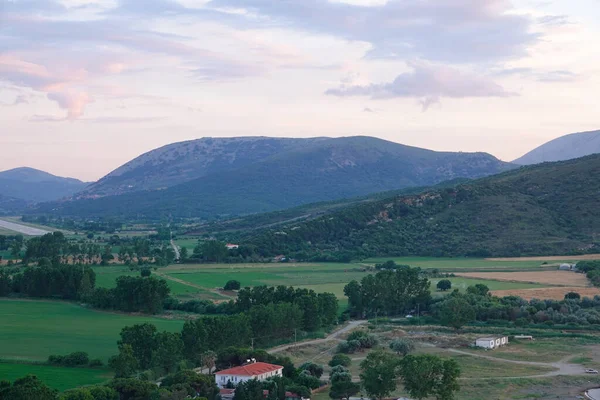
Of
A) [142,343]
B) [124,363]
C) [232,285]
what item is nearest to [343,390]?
[124,363]

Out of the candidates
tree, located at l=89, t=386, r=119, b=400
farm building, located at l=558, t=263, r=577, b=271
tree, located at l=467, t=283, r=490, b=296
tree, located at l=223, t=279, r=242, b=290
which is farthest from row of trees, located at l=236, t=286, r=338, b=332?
farm building, located at l=558, t=263, r=577, b=271

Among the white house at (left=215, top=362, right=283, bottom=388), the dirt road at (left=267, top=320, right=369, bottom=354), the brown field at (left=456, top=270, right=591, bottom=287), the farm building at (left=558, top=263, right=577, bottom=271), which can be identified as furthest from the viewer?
the farm building at (left=558, top=263, right=577, bottom=271)

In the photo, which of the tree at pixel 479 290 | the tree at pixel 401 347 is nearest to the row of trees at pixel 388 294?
the tree at pixel 479 290

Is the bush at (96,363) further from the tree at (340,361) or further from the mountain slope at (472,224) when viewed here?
the mountain slope at (472,224)

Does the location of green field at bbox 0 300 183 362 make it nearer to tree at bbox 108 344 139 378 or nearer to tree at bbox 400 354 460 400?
tree at bbox 108 344 139 378

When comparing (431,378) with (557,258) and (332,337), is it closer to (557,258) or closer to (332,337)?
(332,337)
